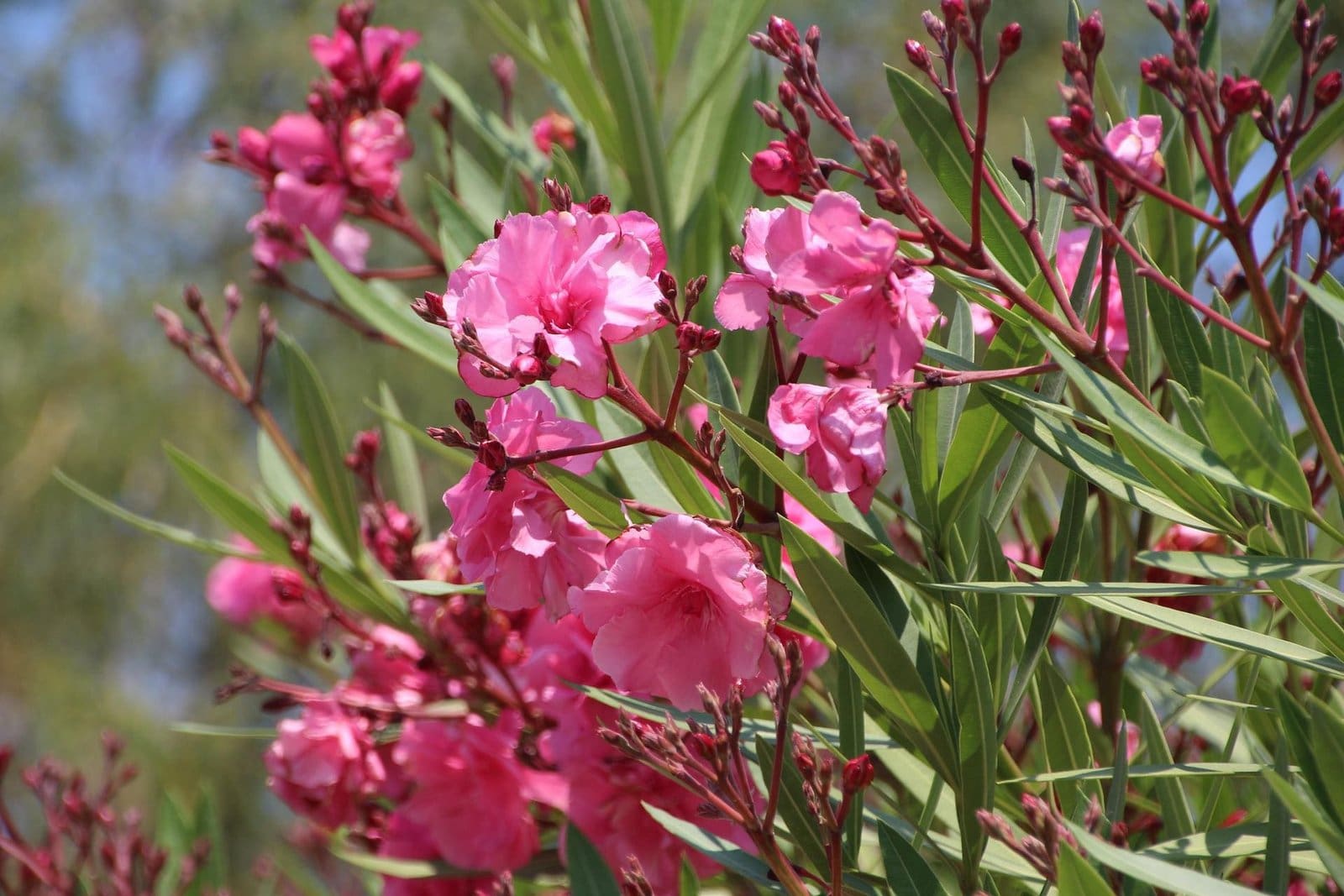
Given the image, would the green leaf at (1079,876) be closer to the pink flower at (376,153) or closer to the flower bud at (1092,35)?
the flower bud at (1092,35)

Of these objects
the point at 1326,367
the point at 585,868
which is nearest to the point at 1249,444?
the point at 1326,367

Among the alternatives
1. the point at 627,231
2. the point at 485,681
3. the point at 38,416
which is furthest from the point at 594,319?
the point at 38,416

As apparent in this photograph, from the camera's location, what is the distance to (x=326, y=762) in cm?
118

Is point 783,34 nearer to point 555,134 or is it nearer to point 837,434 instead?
point 837,434

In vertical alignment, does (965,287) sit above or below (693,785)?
above

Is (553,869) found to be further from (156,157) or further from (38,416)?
(156,157)

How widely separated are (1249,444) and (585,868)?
53 cm

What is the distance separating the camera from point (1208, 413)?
1.83 ft

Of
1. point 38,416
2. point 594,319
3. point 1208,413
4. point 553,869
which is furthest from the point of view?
point 38,416

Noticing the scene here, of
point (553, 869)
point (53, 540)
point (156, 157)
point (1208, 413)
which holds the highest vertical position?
point (1208, 413)

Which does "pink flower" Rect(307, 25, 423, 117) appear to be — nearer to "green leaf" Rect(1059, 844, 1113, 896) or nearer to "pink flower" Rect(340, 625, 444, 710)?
"pink flower" Rect(340, 625, 444, 710)

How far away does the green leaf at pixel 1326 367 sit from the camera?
695 mm

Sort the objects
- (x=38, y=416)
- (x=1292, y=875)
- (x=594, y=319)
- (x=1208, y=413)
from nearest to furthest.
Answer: (x=1208, y=413), (x=594, y=319), (x=1292, y=875), (x=38, y=416)

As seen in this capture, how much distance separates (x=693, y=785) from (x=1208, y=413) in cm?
33
